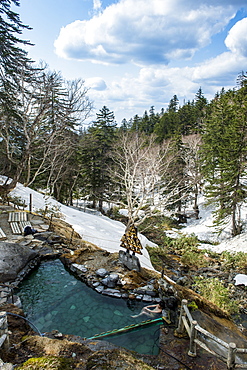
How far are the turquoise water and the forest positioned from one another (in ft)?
12.5

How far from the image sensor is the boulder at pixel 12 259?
6.12 meters

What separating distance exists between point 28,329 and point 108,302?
7.41 feet

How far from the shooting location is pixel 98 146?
1927cm

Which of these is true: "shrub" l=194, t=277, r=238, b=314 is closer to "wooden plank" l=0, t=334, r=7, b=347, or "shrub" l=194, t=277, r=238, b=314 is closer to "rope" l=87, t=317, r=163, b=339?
"rope" l=87, t=317, r=163, b=339

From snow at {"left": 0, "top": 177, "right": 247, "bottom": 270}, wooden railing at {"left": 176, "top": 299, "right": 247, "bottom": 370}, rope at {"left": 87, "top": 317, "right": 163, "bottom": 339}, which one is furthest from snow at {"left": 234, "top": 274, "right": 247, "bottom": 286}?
rope at {"left": 87, "top": 317, "right": 163, "bottom": 339}

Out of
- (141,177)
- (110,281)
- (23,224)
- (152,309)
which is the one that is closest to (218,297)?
(152,309)

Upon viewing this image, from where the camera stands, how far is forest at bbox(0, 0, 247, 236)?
989cm

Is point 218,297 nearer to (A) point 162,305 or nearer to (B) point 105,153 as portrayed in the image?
(A) point 162,305

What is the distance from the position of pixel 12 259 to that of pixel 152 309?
4.40 metres

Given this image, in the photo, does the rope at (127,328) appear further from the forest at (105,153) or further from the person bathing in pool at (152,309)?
the forest at (105,153)

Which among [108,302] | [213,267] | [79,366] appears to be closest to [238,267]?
[213,267]

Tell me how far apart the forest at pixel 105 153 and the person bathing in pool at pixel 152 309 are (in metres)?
3.96

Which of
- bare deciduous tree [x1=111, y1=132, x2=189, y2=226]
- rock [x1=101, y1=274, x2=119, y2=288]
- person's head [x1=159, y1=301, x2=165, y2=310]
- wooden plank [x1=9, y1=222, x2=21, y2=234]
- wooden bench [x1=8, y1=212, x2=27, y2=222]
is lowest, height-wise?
person's head [x1=159, y1=301, x2=165, y2=310]

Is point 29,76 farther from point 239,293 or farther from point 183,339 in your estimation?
point 239,293
